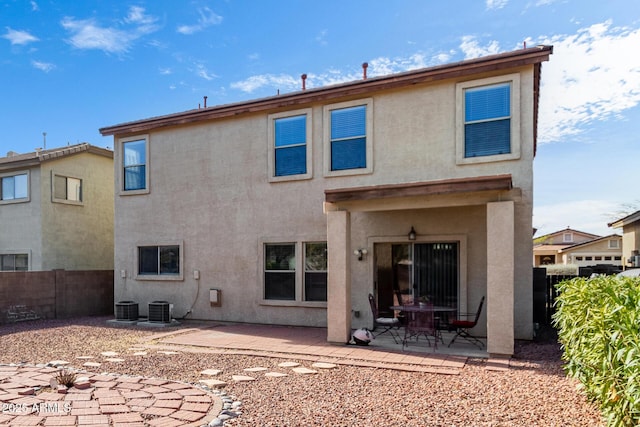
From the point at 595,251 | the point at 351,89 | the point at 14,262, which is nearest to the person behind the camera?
the point at 351,89

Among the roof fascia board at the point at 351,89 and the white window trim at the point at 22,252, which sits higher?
the roof fascia board at the point at 351,89

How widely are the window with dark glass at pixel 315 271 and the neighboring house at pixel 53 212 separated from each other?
37.0ft

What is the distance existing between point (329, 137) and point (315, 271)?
3.71 metres

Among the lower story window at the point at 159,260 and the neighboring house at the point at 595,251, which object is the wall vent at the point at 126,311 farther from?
the neighboring house at the point at 595,251

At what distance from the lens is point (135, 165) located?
15008mm

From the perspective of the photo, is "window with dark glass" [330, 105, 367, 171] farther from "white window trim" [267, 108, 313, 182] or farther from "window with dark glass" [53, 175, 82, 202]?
"window with dark glass" [53, 175, 82, 202]

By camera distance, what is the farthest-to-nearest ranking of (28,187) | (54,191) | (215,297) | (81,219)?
(81,219), (54,191), (28,187), (215,297)

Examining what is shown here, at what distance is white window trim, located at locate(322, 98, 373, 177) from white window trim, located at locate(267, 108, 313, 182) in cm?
42

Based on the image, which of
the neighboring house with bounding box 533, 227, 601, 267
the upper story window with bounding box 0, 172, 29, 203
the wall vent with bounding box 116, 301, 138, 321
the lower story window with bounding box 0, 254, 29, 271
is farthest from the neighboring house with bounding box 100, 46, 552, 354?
the neighboring house with bounding box 533, 227, 601, 267

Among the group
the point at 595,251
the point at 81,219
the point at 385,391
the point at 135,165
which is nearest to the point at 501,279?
the point at 385,391

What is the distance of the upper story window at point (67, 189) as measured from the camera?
17.7 m

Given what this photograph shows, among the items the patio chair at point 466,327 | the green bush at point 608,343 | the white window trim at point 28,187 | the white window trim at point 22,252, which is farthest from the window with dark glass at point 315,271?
the white window trim at point 28,187

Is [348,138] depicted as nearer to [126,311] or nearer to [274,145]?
[274,145]

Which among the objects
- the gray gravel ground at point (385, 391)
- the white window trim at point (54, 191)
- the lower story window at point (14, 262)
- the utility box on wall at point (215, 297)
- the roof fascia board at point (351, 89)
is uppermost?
the roof fascia board at point (351, 89)
